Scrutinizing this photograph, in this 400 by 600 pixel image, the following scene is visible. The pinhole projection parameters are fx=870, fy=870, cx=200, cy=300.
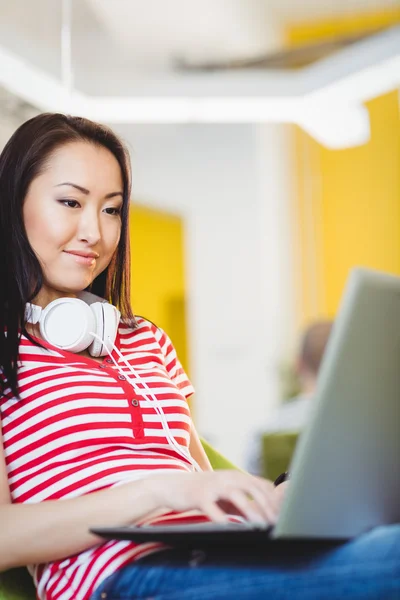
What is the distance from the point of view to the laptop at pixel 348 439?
36.7 inches

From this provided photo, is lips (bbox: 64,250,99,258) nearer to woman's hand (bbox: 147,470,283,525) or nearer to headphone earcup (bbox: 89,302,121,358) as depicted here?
headphone earcup (bbox: 89,302,121,358)

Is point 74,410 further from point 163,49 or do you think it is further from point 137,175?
point 137,175

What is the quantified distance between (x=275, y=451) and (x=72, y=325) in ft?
4.44

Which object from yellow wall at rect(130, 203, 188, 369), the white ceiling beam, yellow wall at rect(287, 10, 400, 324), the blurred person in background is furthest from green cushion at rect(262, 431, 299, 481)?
yellow wall at rect(130, 203, 188, 369)

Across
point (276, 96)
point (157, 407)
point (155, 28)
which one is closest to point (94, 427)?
point (157, 407)

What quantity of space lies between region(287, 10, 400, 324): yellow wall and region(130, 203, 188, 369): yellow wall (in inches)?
73.2

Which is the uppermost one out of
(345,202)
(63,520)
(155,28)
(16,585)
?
(155,28)

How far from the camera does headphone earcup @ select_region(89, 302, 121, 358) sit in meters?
1.52

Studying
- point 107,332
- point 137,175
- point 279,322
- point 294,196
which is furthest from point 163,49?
point 107,332

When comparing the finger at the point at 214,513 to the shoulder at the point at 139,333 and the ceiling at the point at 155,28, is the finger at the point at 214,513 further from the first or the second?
the ceiling at the point at 155,28

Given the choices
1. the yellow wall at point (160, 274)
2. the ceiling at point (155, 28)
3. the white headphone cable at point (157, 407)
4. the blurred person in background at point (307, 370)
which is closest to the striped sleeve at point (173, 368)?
the white headphone cable at point (157, 407)

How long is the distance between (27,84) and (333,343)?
1.48m

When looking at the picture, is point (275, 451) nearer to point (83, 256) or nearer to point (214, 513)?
point (83, 256)

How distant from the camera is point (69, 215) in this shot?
1.52 metres
